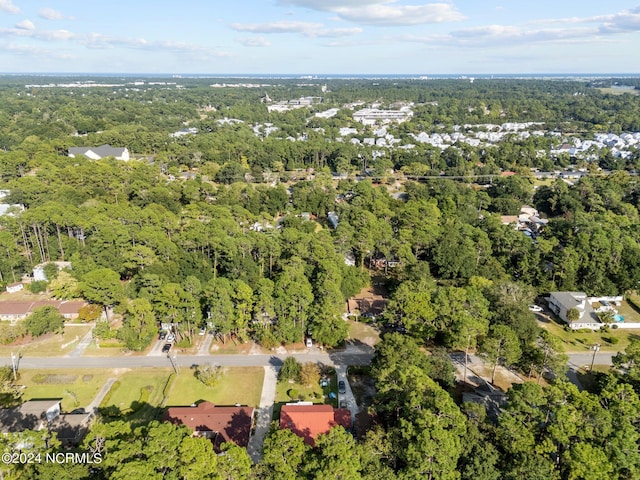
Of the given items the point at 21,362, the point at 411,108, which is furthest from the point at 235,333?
the point at 411,108

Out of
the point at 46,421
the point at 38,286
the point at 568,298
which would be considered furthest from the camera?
the point at 38,286

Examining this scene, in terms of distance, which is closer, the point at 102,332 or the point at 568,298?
the point at 102,332

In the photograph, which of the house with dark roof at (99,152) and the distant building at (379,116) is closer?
the house with dark roof at (99,152)

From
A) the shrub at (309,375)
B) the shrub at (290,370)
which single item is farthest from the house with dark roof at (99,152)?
the shrub at (309,375)

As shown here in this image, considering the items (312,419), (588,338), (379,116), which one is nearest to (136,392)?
(312,419)

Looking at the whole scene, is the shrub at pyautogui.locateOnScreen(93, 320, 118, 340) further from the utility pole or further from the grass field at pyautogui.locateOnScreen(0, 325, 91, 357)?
the utility pole

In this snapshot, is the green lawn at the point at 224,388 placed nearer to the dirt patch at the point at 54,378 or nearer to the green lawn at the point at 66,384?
the green lawn at the point at 66,384

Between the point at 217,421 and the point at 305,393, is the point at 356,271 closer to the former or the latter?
the point at 305,393
